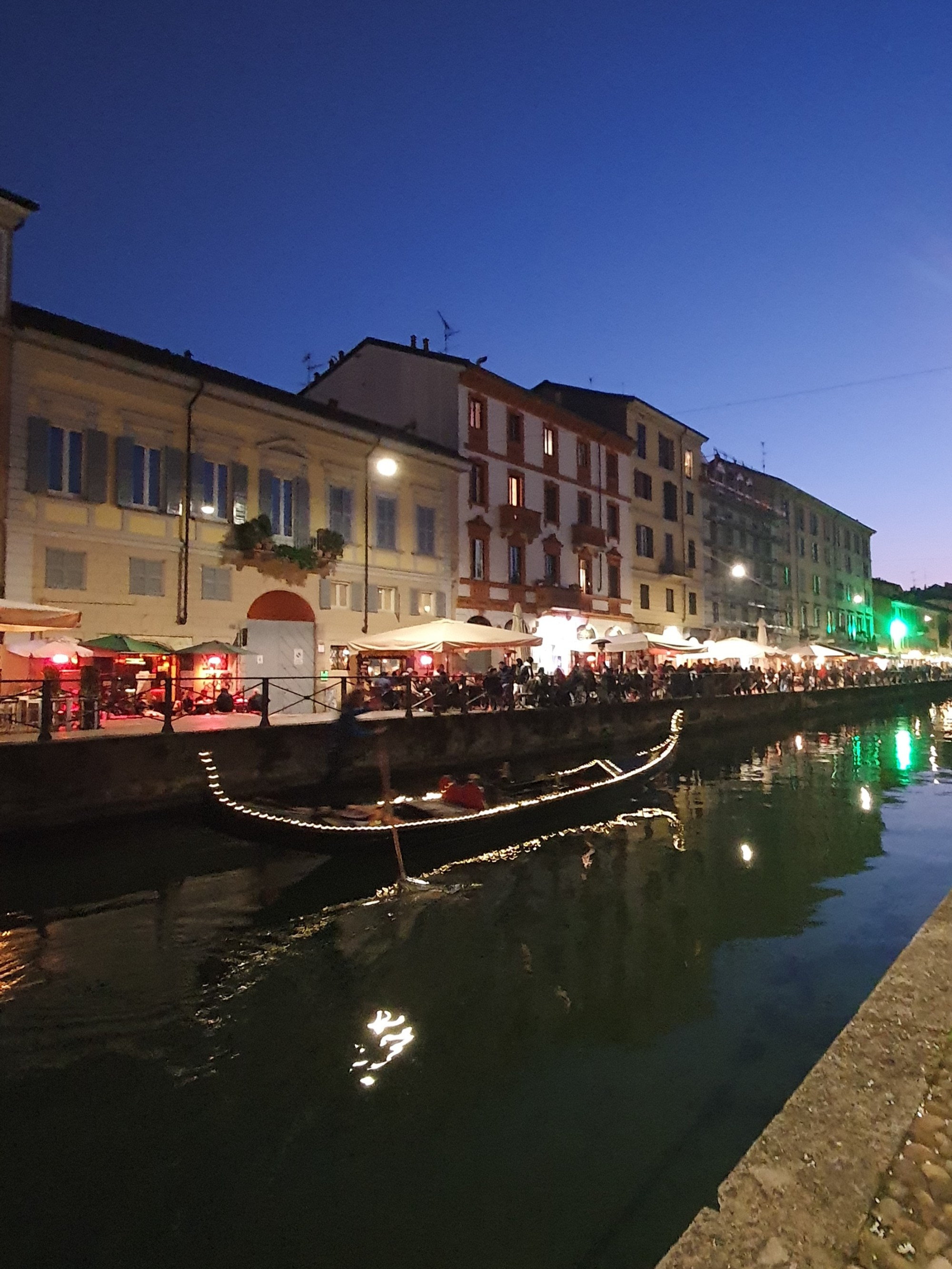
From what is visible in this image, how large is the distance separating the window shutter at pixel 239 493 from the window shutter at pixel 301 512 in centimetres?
192

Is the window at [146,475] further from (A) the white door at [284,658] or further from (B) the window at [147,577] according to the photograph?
(A) the white door at [284,658]

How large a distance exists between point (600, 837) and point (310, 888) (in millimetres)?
5806

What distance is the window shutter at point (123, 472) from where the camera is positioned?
69.6 feet

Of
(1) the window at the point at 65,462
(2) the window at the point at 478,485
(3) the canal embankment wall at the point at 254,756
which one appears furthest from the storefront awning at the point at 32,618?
(2) the window at the point at 478,485

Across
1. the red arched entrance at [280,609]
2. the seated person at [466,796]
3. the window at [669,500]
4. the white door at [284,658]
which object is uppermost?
the window at [669,500]

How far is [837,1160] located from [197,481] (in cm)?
2292

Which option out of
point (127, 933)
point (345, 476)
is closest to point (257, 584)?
point (345, 476)

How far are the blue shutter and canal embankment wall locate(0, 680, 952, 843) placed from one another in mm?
8910

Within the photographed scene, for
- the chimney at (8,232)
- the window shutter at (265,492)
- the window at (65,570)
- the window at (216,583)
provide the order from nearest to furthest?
the chimney at (8,232) < the window at (65,570) < the window at (216,583) < the window shutter at (265,492)

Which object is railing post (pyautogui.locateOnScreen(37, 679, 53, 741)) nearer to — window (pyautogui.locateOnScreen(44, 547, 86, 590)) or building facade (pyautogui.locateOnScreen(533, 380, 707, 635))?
window (pyautogui.locateOnScreen(44, 547, 86, 590))

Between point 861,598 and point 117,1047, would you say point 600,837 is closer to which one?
point 117,1047

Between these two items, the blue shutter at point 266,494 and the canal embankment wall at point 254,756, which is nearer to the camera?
the canal embankment wall at point 254,756

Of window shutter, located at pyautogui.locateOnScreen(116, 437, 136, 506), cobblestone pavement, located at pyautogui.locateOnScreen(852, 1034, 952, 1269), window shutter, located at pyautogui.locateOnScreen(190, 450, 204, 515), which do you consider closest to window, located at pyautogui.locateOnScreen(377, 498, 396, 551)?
window shutter, located at pyautogui.locateOnScreen(190, 450, 204, 515)

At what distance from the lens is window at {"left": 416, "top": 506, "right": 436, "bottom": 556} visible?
99.0ft
